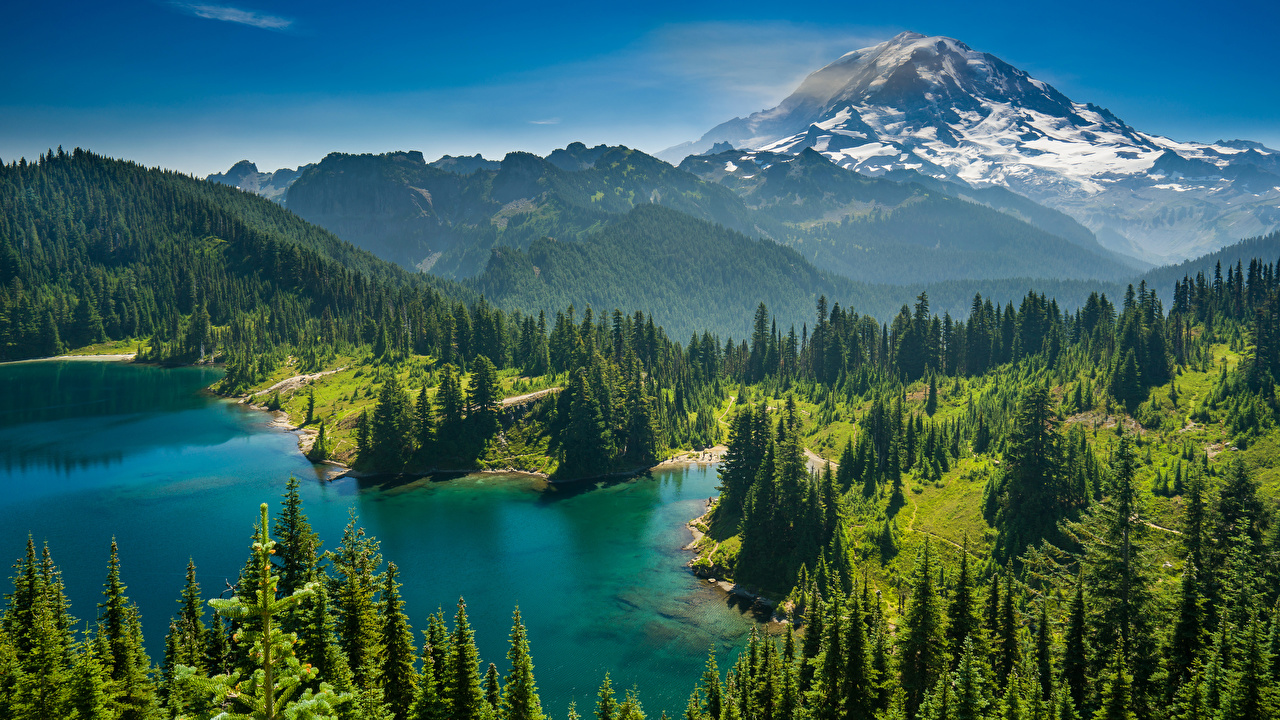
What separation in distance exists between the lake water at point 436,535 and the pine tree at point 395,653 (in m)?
26.5

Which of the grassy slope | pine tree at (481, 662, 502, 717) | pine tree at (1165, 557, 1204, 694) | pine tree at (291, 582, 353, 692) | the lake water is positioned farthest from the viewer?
the grassy slope

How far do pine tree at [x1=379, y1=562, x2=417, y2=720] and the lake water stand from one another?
26.5m

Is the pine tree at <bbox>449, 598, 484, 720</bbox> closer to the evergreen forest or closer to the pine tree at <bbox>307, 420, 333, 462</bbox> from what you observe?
the evergreen forest

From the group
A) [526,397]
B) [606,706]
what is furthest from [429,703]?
[526,397]

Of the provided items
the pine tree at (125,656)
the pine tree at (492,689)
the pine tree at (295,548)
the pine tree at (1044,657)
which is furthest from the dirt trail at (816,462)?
the pine tree at (125,656)

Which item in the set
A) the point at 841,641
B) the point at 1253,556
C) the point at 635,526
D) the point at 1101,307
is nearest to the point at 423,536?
the point at 635,526

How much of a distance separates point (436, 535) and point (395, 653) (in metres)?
69.9

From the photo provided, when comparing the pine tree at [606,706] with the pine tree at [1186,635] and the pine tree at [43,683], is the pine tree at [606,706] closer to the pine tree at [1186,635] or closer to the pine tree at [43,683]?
the pine tree at [43,683]

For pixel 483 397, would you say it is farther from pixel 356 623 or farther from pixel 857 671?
pixel 857 671

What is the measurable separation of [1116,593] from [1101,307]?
6101 inches

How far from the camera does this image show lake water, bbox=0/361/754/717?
85750mm

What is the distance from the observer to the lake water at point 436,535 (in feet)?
281

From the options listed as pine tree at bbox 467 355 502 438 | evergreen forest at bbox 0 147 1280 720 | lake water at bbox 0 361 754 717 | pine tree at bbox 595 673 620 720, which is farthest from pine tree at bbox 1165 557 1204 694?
pine tree at bbox 467 355 502 438

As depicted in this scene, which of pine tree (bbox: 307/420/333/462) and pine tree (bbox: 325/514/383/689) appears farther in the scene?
pine tree (bbox: 307/420/333/462)
